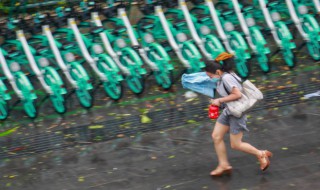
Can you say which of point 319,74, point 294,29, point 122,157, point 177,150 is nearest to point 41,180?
point 122,157

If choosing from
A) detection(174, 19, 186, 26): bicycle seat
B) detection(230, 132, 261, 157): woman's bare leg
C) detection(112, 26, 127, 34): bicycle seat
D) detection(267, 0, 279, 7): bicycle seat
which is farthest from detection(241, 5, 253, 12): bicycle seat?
detection(230, 132, 261, 157): woman's bare leg

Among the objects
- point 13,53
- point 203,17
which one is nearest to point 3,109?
point 13,53

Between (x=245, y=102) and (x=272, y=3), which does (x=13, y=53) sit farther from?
(x=245, y=102)

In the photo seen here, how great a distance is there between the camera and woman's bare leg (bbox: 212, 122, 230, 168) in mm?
8312

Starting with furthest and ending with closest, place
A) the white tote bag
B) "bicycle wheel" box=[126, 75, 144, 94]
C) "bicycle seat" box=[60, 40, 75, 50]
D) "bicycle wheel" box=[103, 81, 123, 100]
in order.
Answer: "bicycle seat" box=[60, 40, 75, 50] → "bicycle wheel" box=[126, 75, 144, 94] → "bicycle wheel" box=[103, 81, 123, 100] → the white tote bag

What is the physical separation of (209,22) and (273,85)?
1.73m

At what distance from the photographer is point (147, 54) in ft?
38.9

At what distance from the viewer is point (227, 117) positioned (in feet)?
27.1

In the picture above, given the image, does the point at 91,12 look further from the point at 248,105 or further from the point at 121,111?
the point at 248,105

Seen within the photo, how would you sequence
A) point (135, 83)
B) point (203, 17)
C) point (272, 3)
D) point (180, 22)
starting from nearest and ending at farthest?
point (135, 83) → point (180, 22) → point (203, 17) → point (272, 3)

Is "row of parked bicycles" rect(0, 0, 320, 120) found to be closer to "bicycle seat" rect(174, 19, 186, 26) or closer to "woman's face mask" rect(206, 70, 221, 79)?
"bicycle seat" rect(174, 19, 186, 26)

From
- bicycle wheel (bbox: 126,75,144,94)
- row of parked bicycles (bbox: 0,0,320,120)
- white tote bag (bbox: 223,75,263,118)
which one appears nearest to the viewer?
white tote bag (bbox: 223,75,263,118)

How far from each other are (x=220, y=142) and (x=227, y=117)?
12.5 inches

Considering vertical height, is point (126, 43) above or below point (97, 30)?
below
